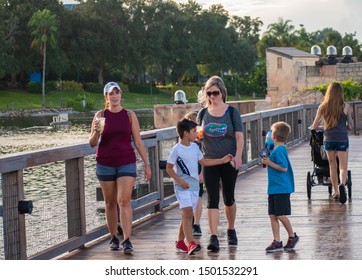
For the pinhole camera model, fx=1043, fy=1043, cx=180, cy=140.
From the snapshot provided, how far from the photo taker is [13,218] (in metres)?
8.86

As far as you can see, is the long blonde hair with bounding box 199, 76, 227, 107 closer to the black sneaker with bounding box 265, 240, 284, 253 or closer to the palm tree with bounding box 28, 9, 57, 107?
the black sneaker with bounding box 265, 240, 284, 253

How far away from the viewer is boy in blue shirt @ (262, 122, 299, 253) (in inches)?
387

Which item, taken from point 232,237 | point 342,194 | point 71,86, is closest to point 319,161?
point 342,194

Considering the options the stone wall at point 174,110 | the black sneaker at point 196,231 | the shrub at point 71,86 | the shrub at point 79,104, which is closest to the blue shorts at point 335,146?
the black sneaker at point 196,231

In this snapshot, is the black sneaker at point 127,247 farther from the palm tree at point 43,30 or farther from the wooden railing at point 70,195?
the palm tree at point 43,30

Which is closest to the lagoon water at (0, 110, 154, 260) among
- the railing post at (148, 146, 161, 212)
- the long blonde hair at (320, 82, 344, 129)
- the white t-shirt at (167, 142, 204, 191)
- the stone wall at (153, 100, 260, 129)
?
the railing post at (148, 146, 161, 212)

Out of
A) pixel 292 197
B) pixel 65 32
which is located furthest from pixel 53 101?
pixel 292 197

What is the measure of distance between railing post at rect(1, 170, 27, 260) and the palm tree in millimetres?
96647

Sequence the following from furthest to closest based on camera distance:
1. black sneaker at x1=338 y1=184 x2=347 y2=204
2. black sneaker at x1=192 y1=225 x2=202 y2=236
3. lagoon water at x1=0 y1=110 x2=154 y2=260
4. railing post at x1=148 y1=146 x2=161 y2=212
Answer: black sneaker at x1=338 y1=184 x2=347 y2=204
railing post at x1=148 y1=146 x2=161 y2=212
black sneaker at x1=192 y1=225 x2=202 y2=236
lagoon water at x1=0 y1=110 x2=154 y2=260

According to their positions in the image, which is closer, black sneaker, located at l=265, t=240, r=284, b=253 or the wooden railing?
the wooden railing

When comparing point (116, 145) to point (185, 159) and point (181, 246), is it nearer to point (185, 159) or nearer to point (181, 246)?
point (185, 159)

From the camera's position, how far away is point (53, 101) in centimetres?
11312

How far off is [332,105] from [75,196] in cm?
414

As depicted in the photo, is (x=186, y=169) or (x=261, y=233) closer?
(x=186, y=169)
